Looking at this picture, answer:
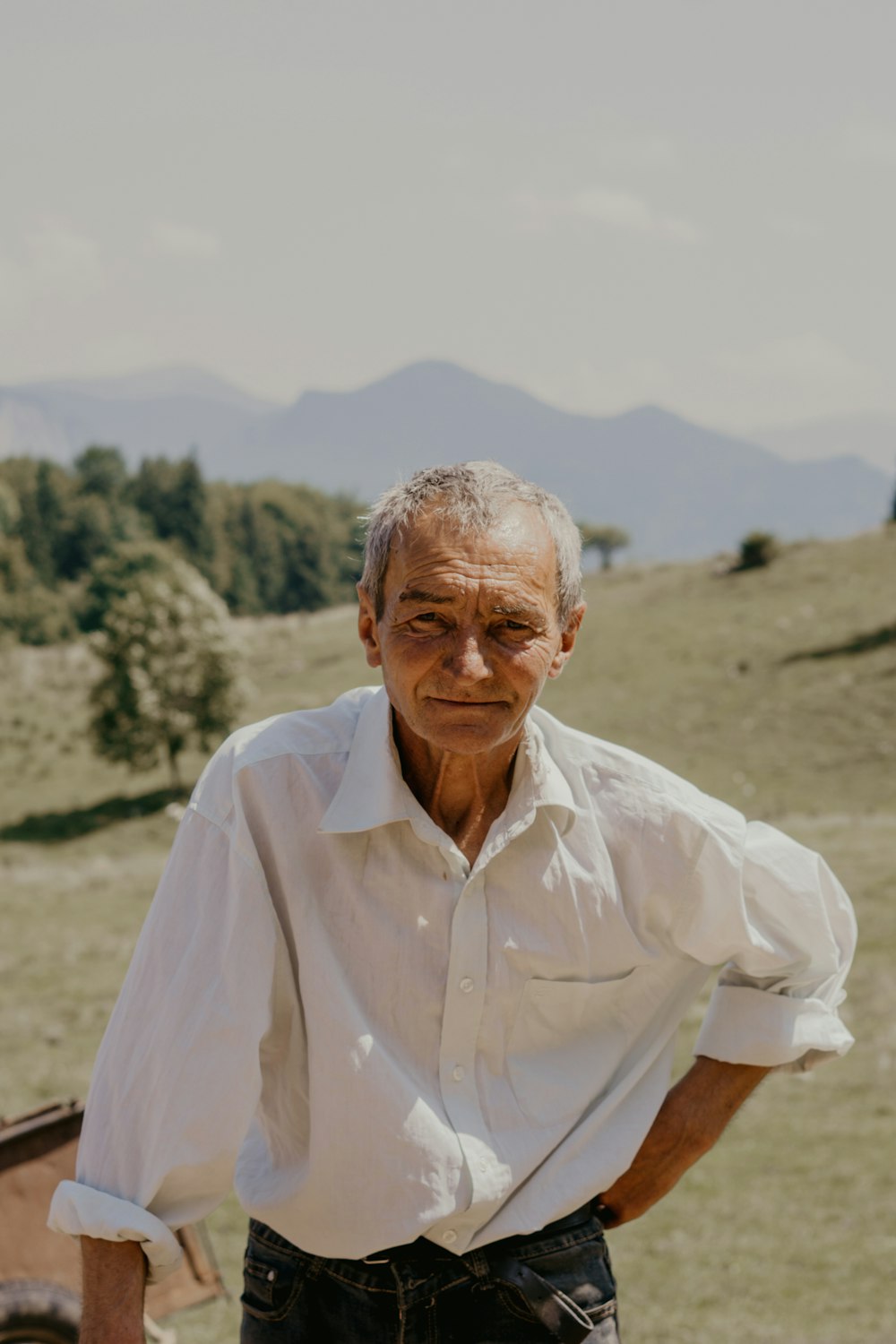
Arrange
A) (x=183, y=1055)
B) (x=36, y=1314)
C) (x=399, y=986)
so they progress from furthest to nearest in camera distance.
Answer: (x=36, y=1314), (x=399, y=986), (x=183, y=1055)

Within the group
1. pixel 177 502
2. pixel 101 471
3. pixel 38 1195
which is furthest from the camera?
pixel 101 471

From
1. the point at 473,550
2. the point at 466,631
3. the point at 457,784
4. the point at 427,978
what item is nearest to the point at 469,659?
the point at 466,631

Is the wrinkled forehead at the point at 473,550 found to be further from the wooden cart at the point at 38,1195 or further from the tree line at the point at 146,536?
the tree line at the point at 146,536

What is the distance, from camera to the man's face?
2326 millimetres

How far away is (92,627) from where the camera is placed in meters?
78.6

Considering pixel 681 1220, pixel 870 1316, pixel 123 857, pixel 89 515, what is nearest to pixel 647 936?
pixel 870 1316

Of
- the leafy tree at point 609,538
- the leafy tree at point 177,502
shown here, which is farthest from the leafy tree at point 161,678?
the leafy tree at point 177,502

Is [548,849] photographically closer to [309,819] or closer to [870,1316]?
[309,819]

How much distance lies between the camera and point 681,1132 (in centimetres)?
266

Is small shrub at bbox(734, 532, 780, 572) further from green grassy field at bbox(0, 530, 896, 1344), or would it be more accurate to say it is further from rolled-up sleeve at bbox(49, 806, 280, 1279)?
rolled-up sleeve at bbox(49, 806, 280, 1279)

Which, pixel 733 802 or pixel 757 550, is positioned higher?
pixel 733 802

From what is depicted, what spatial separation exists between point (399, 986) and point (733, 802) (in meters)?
29.6

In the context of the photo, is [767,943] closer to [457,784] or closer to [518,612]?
[457,784]

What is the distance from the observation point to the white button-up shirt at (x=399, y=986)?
212 centimetres
